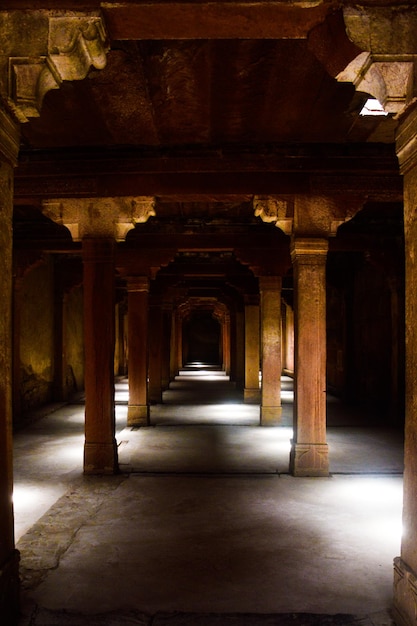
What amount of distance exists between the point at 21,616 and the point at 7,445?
1139mm

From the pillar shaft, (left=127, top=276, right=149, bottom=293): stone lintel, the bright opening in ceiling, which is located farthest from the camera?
the pillar shaft

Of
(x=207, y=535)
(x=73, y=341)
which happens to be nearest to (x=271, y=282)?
(x=207, y=535)

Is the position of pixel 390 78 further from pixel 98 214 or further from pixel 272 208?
pixel 98 214

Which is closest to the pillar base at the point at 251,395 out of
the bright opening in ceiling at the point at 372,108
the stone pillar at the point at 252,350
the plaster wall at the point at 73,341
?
the stone pillar at the point at 252,350

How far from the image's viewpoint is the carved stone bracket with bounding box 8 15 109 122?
312 cm

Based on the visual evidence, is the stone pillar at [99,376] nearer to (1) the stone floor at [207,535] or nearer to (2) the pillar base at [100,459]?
(2) the pillar base at [100,459]

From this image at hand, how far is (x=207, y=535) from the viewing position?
5062 mm

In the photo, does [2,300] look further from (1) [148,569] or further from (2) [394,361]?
(2) [394,361]

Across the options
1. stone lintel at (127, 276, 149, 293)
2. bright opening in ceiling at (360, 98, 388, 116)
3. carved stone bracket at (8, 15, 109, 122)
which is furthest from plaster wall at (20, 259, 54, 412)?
carved stone bracket at (8, 15, 109, 122)

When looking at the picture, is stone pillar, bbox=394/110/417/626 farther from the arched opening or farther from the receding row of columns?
the arched opening

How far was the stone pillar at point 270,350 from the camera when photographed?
36.7 feet

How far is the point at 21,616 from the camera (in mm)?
3496

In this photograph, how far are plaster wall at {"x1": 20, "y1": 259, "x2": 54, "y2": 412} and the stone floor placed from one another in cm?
448

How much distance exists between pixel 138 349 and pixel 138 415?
1556 millimetres
